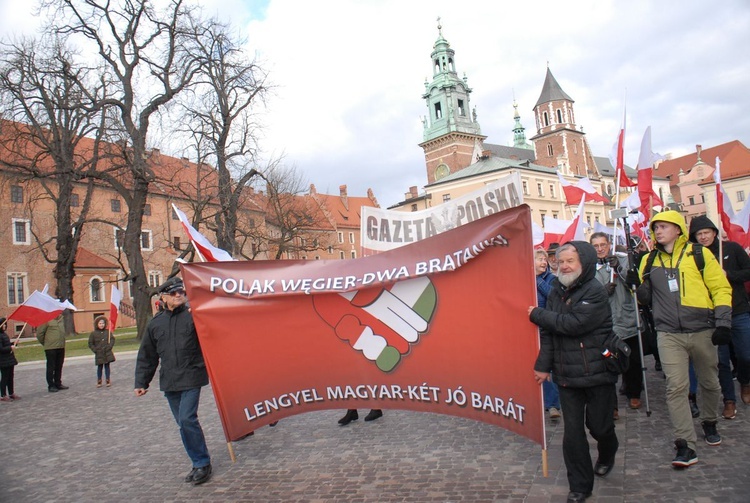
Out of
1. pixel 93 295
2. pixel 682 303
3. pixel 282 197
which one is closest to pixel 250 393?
pixel 682 303

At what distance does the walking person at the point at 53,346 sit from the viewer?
529 inches

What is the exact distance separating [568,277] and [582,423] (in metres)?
1.16

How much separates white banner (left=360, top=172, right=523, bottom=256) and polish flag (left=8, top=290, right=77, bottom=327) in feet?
31.3

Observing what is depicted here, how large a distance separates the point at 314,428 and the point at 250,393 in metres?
1.89

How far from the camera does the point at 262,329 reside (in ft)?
20.1

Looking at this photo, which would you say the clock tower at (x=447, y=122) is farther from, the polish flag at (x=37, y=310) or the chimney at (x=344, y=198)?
the polish flag at (x=37, y=310)

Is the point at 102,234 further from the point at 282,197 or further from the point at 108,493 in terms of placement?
the point at 108,493

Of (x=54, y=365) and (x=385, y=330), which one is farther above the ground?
(x=385, y=330)

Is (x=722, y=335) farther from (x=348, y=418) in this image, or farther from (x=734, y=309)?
(x=348, y=418)

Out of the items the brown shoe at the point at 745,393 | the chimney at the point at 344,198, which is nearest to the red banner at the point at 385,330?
the brown shoe at the point at 745,393

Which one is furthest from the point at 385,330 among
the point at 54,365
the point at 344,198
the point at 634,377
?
the point at 344,198

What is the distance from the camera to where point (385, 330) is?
5.80 meters

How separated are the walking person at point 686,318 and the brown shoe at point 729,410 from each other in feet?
3.16

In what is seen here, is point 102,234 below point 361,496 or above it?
above
